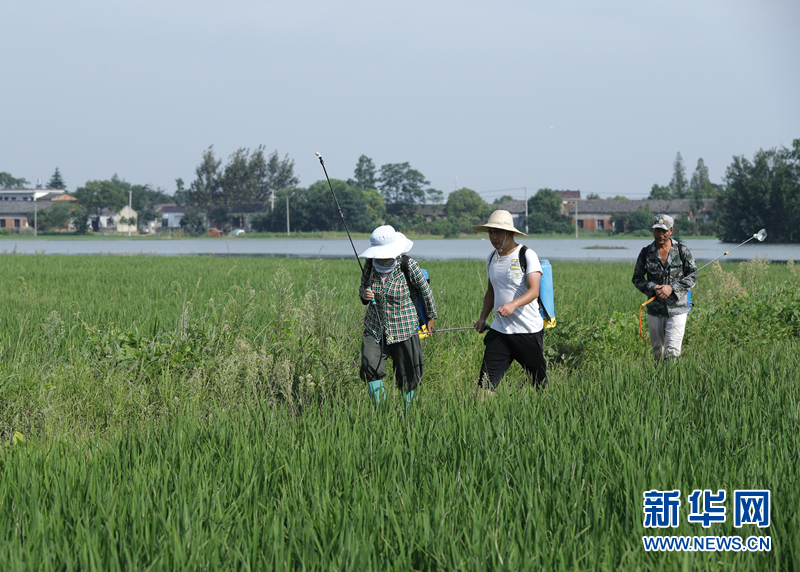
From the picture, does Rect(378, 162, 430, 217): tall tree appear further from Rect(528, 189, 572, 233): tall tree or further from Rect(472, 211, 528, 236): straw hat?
Rect(472, 211, 528, 236): straw hat

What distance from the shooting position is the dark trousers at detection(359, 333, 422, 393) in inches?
197

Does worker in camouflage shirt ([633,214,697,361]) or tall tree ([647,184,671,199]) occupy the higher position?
tall tree ([647,184,671,199])

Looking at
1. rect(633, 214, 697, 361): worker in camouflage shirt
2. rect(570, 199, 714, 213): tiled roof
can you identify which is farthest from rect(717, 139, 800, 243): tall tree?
rect(633, 214, 697, 361): worker in camouflage shirt

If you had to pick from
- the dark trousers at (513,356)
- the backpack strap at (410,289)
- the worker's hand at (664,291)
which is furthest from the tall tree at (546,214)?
the backpack strap at (410,289)

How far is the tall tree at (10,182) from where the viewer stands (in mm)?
176500

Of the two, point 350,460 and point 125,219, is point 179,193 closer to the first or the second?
point 125,219

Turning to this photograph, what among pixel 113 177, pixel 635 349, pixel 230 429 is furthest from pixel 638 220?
pixel 113 177

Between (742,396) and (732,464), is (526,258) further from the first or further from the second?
(732,464)

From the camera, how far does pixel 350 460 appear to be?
3225mm

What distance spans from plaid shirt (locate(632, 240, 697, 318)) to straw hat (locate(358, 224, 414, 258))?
2513mm

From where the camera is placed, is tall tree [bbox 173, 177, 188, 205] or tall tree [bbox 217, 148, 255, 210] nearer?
tall tree [bbox 217, 148, 255, 210]

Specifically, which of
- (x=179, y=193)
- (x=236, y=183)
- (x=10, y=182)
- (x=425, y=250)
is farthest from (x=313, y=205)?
(x=10, y=182)

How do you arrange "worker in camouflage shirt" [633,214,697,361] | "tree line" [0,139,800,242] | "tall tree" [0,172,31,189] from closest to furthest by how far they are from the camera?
1. "worker in camouflage shirt" [633,214,697,361]
2. "tree line" [0,139,800,242]
3. "tall tree" [0,172,31,189]

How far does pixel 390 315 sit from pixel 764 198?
211 feet
